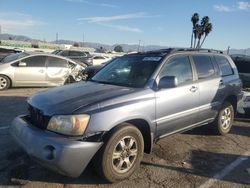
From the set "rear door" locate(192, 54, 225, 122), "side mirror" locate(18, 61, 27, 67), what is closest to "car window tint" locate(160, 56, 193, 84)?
"rear door" locate(192, 54, 225, 122)

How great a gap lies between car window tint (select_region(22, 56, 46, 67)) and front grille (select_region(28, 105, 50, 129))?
313 inches

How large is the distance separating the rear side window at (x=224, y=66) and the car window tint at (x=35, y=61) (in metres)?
7.47

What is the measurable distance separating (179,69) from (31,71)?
7903mm

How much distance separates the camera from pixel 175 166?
5285 millimetres

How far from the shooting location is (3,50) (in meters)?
23.5

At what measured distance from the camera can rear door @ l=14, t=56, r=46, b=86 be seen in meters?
12.3

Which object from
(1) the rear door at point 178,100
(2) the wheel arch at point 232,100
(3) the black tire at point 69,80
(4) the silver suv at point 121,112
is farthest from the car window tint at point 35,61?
(1) the rear door at point 178,100

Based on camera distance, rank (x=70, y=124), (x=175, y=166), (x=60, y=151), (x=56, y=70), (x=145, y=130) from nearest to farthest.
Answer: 1. (x=60, y=151)
2. (x=70, y=124)
3. (x=145, y=130)
4. (x=175, y=166)
5. (x=56, y=70)

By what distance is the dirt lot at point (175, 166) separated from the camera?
4.58 m

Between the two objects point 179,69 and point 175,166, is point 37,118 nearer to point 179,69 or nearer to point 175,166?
point 175,166

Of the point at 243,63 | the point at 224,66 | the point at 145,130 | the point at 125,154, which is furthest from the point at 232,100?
the point at 243,63

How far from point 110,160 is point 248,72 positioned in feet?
32.7

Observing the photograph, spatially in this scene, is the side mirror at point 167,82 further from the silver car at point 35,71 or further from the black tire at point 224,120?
the silver car at point 35,71

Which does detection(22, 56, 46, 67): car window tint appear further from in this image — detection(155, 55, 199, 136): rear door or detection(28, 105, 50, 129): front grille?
detection(28, 105, 50, 129): front grille
